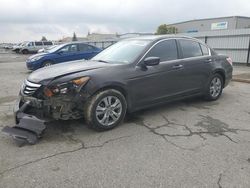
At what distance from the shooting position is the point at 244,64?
14523 millimetres

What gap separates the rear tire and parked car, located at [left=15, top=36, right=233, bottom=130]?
3 cm

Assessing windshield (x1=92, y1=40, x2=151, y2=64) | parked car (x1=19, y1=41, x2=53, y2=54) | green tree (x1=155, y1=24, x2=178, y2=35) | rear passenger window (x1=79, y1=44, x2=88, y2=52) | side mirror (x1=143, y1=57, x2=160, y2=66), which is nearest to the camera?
side mirror (x1=143, y1=57, x2=160, y2=66)

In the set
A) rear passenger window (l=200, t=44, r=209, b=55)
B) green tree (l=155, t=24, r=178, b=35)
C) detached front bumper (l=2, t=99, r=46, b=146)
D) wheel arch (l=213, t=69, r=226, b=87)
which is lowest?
detached front bumper (l=2, t=99, r=46, b=146)

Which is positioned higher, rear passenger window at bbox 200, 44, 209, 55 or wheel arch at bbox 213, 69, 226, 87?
rear passenger window at bbox 200, 44, 209, 55

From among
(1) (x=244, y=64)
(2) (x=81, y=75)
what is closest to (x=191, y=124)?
(2) (x=81, y=75)

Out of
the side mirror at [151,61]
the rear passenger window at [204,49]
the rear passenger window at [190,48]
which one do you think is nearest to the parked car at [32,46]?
the rear passenger window at [204,49]

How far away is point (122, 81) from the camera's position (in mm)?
4398

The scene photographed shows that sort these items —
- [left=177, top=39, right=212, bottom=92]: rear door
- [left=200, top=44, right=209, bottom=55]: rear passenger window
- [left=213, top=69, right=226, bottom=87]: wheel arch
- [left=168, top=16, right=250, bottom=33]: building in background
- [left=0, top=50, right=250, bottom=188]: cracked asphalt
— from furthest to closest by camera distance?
[left=168, top=16, right=250, bottom=33]: building in background, [left=213, top=69, right=226, bottom=87]: wheel arch, [left=200, top=44, right=209, bottom=55]: rear passenger window, [left=177, top=39, right=212, bottom=92]: rear door, [left=0, top=50, right=250, bottom=188]: cracked asphalt

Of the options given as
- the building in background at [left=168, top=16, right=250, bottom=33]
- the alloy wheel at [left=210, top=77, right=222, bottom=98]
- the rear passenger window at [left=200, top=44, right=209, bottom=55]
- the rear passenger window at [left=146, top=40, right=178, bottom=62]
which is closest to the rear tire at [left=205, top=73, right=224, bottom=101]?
the alloy wheel at [left=210, top=77, right=222, bottom=98]

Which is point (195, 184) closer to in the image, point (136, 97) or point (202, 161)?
point (202, 161)

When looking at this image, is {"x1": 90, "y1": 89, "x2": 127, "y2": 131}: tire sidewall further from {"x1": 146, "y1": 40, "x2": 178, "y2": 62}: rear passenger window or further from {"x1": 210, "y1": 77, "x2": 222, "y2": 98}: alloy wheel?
{"x1": 210, "y1": 77, "x2": 222, "y2": 98}: alloy wheel

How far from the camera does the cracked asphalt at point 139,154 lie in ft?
9.46

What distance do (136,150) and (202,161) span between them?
35.4 inches

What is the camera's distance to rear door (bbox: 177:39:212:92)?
18.0ft
